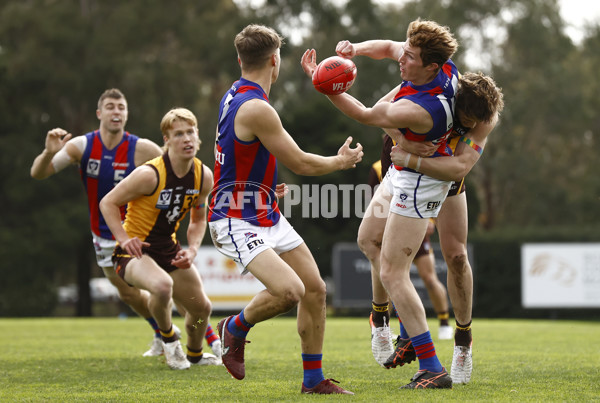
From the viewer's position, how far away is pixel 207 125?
118 ft

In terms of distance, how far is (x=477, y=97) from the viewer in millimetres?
5637

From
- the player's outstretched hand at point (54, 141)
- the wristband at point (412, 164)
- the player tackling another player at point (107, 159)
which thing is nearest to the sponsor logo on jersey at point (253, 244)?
the wristband at point (412, 164)

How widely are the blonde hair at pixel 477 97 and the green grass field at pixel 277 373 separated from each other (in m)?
1.91

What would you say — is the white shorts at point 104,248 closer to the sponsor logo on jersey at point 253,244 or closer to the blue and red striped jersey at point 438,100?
the sponsor logo on jersey at point 253,244

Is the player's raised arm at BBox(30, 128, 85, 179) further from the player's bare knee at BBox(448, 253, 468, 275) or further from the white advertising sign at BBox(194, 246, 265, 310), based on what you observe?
the white advertising sign at BBox(194, 246, 265, 310)

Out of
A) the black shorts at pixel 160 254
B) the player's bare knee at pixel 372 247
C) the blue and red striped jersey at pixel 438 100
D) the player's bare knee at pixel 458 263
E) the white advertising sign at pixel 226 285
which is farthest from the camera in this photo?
the white advertising sign at pixel 226 285

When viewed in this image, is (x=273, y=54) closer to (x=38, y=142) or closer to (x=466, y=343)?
(x=466, y=343)

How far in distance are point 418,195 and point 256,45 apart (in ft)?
5.08

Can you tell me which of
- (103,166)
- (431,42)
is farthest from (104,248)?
(431,42)

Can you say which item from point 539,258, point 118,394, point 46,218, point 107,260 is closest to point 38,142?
point 46,218

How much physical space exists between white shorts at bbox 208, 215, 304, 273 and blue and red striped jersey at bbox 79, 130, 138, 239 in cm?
342

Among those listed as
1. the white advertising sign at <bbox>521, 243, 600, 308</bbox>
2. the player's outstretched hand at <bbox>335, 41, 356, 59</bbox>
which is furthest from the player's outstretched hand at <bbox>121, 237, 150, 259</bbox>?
the white advertising sign at <bbox>521, 243, 600, 308</bbox>

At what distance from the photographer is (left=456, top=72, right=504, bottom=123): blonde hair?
5.64 m

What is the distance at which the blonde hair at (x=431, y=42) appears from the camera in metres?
5.47
